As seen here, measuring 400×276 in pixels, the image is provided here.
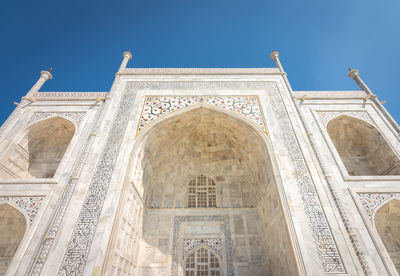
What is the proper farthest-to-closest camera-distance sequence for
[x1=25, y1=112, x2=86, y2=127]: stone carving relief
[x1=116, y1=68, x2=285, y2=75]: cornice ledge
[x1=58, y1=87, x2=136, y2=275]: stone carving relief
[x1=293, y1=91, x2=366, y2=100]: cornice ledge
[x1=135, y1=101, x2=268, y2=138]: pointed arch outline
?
[x1=116, y1=68, x2=285, y2=75]: cornice ledge, [x1=293, y1=91, x2=366, y2=100]: cornice ledge, [x1=25, y1=112, x2=86, y2=127]: stone carving relief, [x1=135, y1=101, x2=268, y2=138]: pointed arch outline, [x1=58, y1=87, x2=136, y2=275]: stone carving relief

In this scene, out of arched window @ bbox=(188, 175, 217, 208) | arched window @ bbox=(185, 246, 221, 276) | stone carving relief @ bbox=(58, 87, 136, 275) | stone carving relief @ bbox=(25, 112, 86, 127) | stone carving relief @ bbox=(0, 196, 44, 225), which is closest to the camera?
stone carving relief @ bbox=(58, 87, 136, 275)

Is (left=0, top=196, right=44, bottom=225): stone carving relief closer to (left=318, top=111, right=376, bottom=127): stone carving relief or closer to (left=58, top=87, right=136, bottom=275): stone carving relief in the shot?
(left=58, top=87, right=136, bottom=275): stone carving relief

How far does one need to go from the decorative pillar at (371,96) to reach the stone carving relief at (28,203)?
38.8ft

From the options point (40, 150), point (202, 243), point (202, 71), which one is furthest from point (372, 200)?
point (40, 150)

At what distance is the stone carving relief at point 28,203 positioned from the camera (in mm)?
5781

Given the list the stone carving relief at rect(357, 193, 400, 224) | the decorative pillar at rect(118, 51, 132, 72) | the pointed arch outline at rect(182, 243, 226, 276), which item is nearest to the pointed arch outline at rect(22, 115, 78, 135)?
the decorative pillar at rect(118, 51, 132, 72)

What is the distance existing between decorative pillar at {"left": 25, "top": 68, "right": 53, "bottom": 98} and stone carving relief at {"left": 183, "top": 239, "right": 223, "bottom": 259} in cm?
860

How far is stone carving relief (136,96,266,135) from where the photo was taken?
26.7 feet

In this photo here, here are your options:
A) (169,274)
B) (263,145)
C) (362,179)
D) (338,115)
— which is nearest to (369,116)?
(338,115)

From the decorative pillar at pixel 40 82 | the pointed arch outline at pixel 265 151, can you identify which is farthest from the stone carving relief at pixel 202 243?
the decorative pillar at pixel 40 82

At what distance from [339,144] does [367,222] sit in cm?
420

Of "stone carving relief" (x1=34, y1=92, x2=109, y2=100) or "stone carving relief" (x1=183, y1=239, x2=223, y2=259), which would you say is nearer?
"stone carving relief" (x1=183, y1=239, x2=223, y2=259)

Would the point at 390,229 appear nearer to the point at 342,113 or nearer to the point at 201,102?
the point at 342,113

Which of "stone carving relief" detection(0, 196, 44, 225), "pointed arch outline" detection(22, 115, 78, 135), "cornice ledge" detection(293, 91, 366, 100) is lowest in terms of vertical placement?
"stone carving relief" detection(0, 196, 44, 225)
